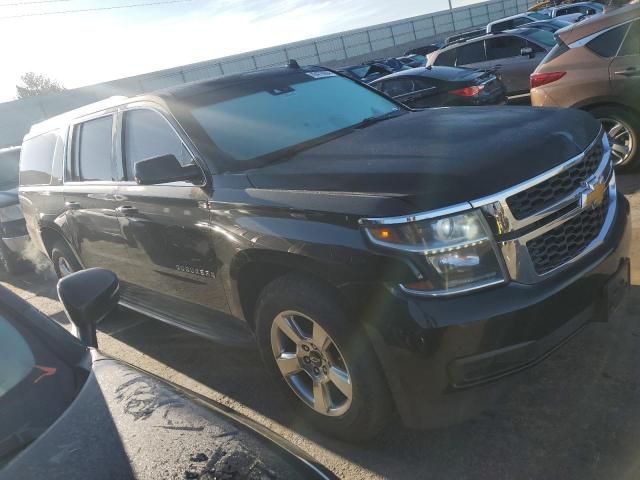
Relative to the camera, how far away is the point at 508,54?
1085 cm

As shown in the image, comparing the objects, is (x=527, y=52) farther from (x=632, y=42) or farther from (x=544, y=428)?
(x=544, y=428)

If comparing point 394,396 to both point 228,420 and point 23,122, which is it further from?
point 23,122

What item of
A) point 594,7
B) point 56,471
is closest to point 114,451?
point 56,471

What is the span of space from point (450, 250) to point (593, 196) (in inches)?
37.0

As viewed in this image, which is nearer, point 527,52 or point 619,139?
point 619,139

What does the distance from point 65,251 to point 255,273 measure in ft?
10.7

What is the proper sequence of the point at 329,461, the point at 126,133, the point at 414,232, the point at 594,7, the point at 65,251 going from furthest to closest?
the point at 594,7
the point at 65,251
the point at 126,133
the point at 329,461
the point at 414,232

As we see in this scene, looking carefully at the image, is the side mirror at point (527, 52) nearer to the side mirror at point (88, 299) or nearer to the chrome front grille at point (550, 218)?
the chrome front grille at point (550, 218)

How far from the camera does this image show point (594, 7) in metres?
21.4

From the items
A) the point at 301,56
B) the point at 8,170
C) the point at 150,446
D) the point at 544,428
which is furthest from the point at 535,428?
the point at 301,56

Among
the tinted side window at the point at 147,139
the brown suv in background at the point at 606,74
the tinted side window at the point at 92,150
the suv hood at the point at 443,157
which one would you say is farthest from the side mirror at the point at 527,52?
the tinted side window at the point at 147,139

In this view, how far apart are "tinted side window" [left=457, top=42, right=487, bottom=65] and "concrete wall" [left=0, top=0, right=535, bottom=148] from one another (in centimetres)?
2025

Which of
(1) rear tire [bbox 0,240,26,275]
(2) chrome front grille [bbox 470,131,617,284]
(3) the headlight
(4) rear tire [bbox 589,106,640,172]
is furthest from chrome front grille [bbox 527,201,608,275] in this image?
(1) rear tire [bbox 0,240,26,275]

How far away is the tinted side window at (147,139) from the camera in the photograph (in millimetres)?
3401
